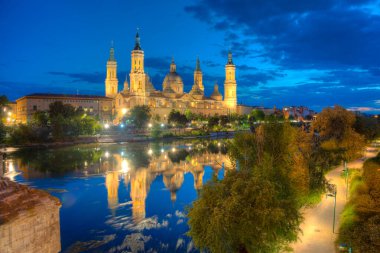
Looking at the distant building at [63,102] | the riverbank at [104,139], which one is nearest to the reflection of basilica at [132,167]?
the riverbank at [104,139]

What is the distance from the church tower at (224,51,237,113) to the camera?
11069 centimetres

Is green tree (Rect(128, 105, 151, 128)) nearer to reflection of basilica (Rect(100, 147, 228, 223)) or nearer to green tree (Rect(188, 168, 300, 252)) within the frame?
reflection of basilica (Rect(100, 147, 228, 223))

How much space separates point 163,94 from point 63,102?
2606cm

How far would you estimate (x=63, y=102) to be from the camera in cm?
7625

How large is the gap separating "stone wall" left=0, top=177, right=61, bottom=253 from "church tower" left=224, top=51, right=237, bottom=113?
104250mm

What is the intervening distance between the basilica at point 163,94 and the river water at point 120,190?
133 feet

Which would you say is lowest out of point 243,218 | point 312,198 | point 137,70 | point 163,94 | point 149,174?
point 149,174

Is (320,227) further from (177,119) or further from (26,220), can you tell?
(177,119)

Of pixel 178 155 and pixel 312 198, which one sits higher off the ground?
pixel 178 155

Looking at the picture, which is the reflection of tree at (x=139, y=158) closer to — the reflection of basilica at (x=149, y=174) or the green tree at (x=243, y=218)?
the reflection of basilica at (x=149, y=174)

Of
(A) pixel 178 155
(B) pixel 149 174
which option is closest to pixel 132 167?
(B) pixel 149 174

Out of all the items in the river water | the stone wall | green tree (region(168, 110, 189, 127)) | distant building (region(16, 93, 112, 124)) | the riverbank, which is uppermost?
distant building (region(16, 93, 112, 124))

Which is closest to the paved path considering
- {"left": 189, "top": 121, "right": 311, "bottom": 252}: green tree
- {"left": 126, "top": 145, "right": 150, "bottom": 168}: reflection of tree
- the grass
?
the grass

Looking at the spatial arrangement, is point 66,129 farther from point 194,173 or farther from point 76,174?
point 194,173
